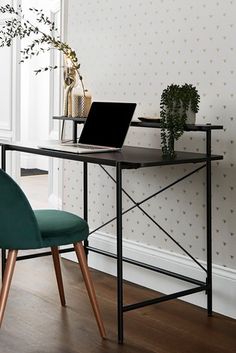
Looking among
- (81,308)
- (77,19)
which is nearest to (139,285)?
(81,308)

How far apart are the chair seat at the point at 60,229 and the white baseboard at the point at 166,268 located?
64cm

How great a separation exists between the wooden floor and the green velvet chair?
12 cm

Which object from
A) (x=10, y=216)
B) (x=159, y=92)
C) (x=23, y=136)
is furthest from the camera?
(x=23, y=136)

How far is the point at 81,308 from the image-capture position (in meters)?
2.96

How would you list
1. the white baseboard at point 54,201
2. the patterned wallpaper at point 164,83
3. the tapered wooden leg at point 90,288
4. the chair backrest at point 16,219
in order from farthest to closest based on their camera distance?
1. the white baseboard at point 54,201
2. the patterned wallpaper at point 164,83
3. the tapered wooden leg at point 90,288
4. the chair backrest at point 16,219

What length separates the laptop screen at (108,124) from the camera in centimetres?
291

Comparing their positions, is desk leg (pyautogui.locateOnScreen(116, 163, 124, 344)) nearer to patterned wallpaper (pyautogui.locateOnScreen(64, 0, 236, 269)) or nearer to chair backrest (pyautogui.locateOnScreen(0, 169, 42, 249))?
chair backrest (pyautogui.locateOnScreen(0, 169, 42, 249))

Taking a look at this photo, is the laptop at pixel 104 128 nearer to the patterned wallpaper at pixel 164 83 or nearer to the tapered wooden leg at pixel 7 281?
the patterned wallpaper at pixel 164 83

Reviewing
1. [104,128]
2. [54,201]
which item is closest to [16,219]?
[104,128]

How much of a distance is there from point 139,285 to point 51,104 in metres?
1.54

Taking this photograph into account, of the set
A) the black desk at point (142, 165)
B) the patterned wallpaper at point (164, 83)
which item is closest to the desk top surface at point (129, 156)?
the black desk at point (142, 165)

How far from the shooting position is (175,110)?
2.74 meters

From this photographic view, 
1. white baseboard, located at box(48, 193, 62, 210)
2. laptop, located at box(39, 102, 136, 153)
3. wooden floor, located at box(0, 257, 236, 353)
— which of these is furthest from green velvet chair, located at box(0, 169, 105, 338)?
white baseboard, located at box(48, 193, 62, 210)

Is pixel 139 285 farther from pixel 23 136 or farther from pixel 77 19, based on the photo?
pixel 23 136
